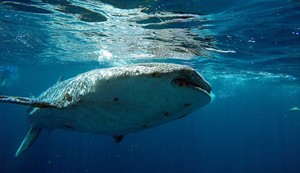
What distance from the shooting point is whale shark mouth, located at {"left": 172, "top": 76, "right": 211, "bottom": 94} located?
11.3 ft

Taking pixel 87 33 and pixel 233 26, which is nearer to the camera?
pixel 233 26

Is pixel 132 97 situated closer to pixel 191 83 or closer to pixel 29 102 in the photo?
pixel 191 83

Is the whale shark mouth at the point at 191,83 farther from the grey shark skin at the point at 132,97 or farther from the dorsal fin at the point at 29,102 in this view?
the dorsal fin at the point at 29,102

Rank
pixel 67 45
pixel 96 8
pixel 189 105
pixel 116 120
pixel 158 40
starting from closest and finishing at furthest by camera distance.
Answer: pixel 189 105 < pixel 116 120 < pixel 96 8 < pixel 158 40 < pixel 67 45

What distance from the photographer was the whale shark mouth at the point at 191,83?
135 inches

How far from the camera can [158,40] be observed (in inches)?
709

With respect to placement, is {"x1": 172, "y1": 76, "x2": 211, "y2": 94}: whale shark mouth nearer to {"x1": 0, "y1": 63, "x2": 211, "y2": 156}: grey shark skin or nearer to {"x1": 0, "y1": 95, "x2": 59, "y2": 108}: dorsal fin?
{"x1": 0, "y1": 63, "x2": 211, "y2": 156}: grey shark skin

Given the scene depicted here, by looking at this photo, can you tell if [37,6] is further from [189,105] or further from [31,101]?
[189,105]

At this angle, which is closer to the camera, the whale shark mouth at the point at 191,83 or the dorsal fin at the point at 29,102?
Result: the whale shark mouth at the point at 191,83

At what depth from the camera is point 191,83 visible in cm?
358

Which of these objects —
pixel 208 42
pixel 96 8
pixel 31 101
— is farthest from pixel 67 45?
pixel 31 101

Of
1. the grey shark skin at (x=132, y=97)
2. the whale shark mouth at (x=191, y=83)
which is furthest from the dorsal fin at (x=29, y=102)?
the whale shark mouth at (x=191, y=83)

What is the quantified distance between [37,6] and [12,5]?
146 cm

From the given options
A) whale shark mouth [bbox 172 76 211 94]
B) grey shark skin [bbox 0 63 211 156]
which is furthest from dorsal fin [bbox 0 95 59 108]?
whale shark mouth [bbox 172 76 211 94]
